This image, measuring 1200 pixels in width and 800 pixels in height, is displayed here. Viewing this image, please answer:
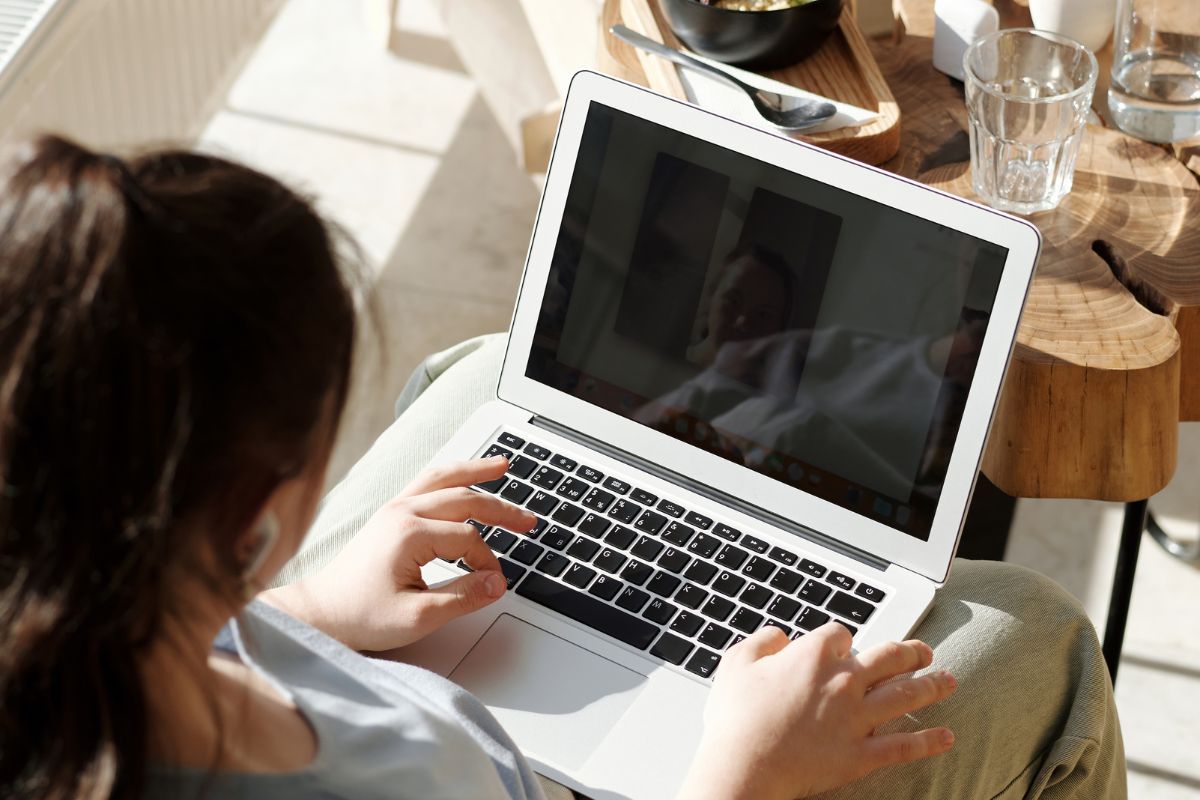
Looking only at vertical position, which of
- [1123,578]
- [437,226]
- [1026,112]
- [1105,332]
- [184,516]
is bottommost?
[437,226]

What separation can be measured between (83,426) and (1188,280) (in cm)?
86

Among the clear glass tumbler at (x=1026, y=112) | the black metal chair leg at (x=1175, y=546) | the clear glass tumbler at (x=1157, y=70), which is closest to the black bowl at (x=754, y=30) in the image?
the clear glass tumbler at (x=1026, y=112)

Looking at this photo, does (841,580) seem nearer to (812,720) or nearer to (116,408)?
(812,720)

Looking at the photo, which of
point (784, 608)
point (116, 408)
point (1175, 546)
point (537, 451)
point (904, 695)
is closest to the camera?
point (116, 408)

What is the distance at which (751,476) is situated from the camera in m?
0.95

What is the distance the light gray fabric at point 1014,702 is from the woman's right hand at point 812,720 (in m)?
0.06

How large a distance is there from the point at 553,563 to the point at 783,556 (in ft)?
0.55

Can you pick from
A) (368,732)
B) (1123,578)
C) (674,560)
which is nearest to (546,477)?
(674,560)

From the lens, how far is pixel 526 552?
96 cm

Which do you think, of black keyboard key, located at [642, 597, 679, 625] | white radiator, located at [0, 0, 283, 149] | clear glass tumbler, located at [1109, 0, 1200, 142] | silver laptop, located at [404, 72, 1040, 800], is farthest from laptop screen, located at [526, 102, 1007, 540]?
white radiator, located at [0, 0, 283, 149]

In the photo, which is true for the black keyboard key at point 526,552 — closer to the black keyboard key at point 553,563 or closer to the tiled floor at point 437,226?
the black keyboard key at point 553,563

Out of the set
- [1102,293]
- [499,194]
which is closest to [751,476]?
[1102,293]

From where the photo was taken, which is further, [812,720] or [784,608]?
[784,608]

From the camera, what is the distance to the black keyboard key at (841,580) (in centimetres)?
91
